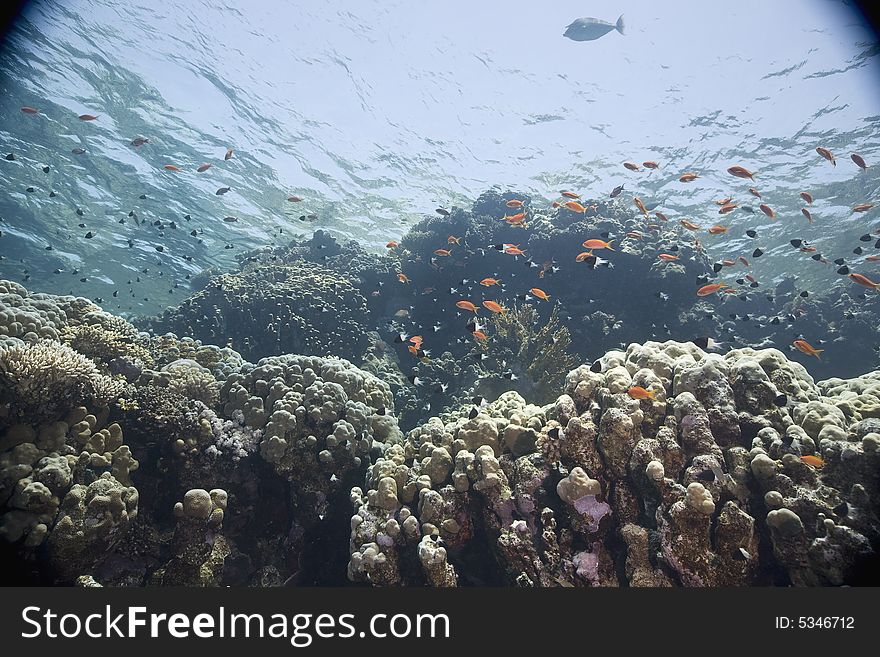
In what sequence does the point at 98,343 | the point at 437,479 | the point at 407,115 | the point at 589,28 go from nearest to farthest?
the point at 437,479 → the point at 98,343 → the point at 589,28 → the point at 407,115

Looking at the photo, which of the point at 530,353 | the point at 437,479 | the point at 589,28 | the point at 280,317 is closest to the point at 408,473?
the point at 437,479

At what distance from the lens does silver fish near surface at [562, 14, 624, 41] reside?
11.5 meters

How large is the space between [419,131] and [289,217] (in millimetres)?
12055

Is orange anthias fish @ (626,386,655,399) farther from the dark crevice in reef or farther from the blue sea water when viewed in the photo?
the blue sea water

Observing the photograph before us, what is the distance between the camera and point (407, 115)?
19.6 metres

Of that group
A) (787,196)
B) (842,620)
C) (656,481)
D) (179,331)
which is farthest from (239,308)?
(787,196)

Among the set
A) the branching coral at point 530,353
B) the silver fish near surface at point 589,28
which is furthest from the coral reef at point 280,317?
the silver fish near surface at point 589,28

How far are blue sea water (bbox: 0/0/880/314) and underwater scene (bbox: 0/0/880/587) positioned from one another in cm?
15

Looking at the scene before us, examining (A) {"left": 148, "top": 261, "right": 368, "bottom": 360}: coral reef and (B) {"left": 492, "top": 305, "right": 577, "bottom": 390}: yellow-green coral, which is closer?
(B) {"left": 492, "top": 305, "right": 577, "bottom": 390}: yellow-green coral

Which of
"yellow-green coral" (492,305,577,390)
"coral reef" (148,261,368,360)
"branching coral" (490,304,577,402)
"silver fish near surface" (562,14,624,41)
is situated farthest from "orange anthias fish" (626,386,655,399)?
"silver fish near surface" (562,14,624,41)

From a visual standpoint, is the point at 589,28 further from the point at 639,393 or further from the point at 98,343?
the point at 98,343

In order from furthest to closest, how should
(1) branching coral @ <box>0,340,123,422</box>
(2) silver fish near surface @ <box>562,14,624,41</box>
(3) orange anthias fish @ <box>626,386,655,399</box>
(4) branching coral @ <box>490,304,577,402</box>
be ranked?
1. (2) silver fish near surface @ <box>562,14,624,41</box>
2. (4) branching coral @ <box>490,304,577,402</box>
3. (3) orange anthias fish @ <box>626,386,655,399</box>
4. (1) branching coral @ <box>0,340,123,422</box>

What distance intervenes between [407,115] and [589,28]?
1048 centimetres

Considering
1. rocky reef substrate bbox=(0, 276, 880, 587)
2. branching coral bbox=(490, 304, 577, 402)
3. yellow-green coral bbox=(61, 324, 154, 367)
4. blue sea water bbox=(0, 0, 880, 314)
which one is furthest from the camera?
blue sea water bbox=(0, 0, 880, 314)
